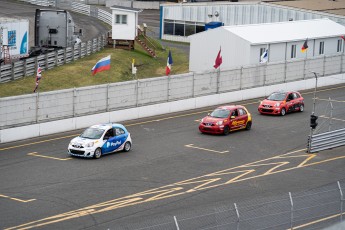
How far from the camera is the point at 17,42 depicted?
60625 millimetres

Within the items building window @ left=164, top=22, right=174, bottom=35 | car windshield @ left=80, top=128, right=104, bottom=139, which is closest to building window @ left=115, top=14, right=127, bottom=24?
building window @ left=164, top=22, right=174, bottom=35

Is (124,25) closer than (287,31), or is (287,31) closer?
(287,31)

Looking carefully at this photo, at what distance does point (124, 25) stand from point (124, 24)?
10.9 inches

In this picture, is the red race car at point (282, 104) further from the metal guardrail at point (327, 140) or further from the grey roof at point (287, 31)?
the grey roof at point (287, 31)

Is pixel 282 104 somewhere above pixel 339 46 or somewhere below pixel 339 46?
below

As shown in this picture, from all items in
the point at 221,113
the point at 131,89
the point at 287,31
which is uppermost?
the point at 287,31

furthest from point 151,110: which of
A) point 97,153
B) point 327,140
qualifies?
point 327,140

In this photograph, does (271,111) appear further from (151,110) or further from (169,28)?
(169,28)

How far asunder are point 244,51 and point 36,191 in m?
33.7

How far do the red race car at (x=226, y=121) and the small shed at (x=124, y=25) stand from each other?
29.1 meters

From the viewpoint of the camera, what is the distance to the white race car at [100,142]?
37688mm

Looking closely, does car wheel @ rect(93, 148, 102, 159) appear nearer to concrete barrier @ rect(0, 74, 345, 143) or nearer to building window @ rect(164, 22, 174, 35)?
concrete barrier @ rect(0, 74, 345, 143)

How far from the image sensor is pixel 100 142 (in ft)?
125

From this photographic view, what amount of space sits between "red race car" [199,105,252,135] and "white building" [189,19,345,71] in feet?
48.1
